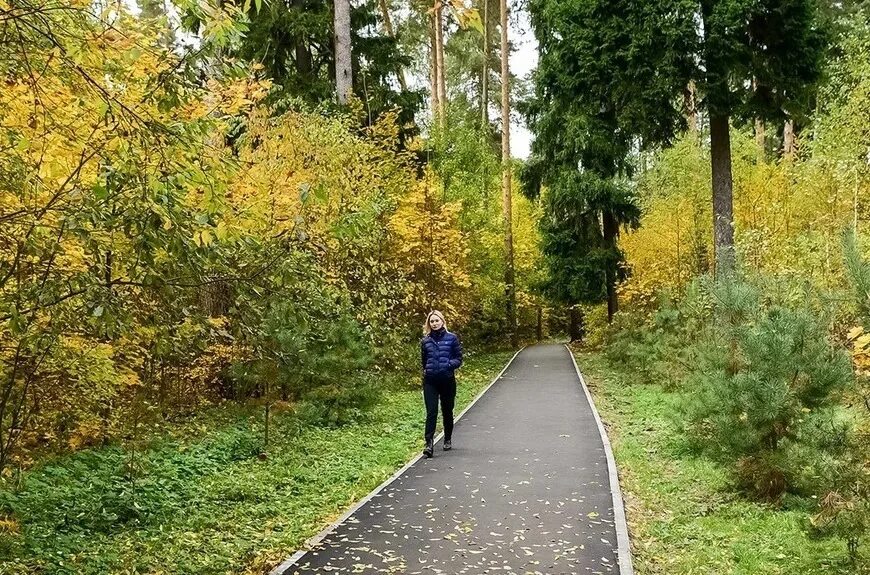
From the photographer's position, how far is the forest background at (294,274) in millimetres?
4086

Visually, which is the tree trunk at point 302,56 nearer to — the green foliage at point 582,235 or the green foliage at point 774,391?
the green foliage at point 582,235

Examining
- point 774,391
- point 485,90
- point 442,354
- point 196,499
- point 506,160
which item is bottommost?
point 196,499

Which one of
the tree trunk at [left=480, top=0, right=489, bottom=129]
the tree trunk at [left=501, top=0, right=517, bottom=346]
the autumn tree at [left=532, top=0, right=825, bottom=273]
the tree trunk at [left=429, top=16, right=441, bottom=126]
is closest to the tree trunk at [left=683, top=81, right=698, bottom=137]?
the autumn tree at [left=532, top=0, right=825, bottom=273]

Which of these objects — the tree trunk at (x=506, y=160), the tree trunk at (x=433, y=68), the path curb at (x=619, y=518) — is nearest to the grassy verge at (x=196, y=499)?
the path curb at (x=619, y=518)

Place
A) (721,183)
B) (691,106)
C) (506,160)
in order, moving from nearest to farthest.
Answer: (721,183)
(691,106)
(506,160)

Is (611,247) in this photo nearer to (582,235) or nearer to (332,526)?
(582,235)

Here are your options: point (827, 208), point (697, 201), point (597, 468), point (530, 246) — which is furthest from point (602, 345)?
point (597, 468)

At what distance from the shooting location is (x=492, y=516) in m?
7.22

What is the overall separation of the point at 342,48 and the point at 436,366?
11.2 metres

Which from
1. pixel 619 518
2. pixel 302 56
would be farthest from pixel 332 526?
pixel 302 56

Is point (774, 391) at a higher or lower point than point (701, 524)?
higher

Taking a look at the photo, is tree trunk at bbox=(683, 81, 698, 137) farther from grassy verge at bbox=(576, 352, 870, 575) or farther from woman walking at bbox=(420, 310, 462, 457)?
woman walking at bbox=(420, 310, 462, 457)

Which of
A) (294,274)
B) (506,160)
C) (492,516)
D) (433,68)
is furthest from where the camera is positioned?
(433,68)

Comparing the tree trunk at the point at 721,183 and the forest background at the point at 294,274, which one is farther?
the tree trunk at the point at 721,183
